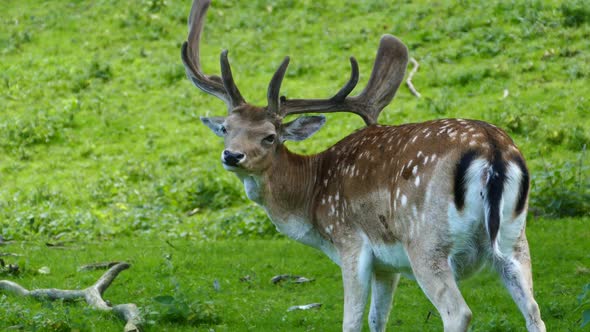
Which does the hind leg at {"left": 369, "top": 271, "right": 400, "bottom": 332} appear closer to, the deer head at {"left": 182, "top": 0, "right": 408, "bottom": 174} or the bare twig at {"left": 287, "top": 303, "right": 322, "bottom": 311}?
the deer head at {"left": 182, "top": 0, "right": 408, "bottom": 174}

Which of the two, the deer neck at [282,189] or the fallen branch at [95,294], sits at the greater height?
the deer neck at [282,189]

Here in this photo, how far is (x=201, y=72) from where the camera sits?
348 inches

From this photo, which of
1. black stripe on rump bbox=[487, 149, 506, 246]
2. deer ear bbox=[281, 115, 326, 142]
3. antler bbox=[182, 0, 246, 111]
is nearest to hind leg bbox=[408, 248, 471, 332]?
black stripe on rump bbox=[487, 149, 506, 246]

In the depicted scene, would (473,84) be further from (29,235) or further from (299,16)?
(29,235)

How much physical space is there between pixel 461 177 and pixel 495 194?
0.93 feet

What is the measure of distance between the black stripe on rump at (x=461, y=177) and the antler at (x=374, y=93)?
83.1 inches

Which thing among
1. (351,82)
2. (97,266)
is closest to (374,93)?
(351,82)

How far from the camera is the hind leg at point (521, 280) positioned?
20.4ft

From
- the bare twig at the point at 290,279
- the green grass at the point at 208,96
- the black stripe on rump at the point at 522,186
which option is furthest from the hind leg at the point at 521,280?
the green grass at the point at 208,96

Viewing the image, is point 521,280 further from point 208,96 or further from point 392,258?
point 208,96

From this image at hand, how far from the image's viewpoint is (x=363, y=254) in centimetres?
710

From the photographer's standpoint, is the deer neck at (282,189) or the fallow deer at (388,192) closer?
the fallow deer at (388,192)

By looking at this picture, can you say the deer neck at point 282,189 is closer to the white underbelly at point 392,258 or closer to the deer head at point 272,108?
the deer head at point 272,108

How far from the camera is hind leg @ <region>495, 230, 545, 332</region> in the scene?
6.21 metres
